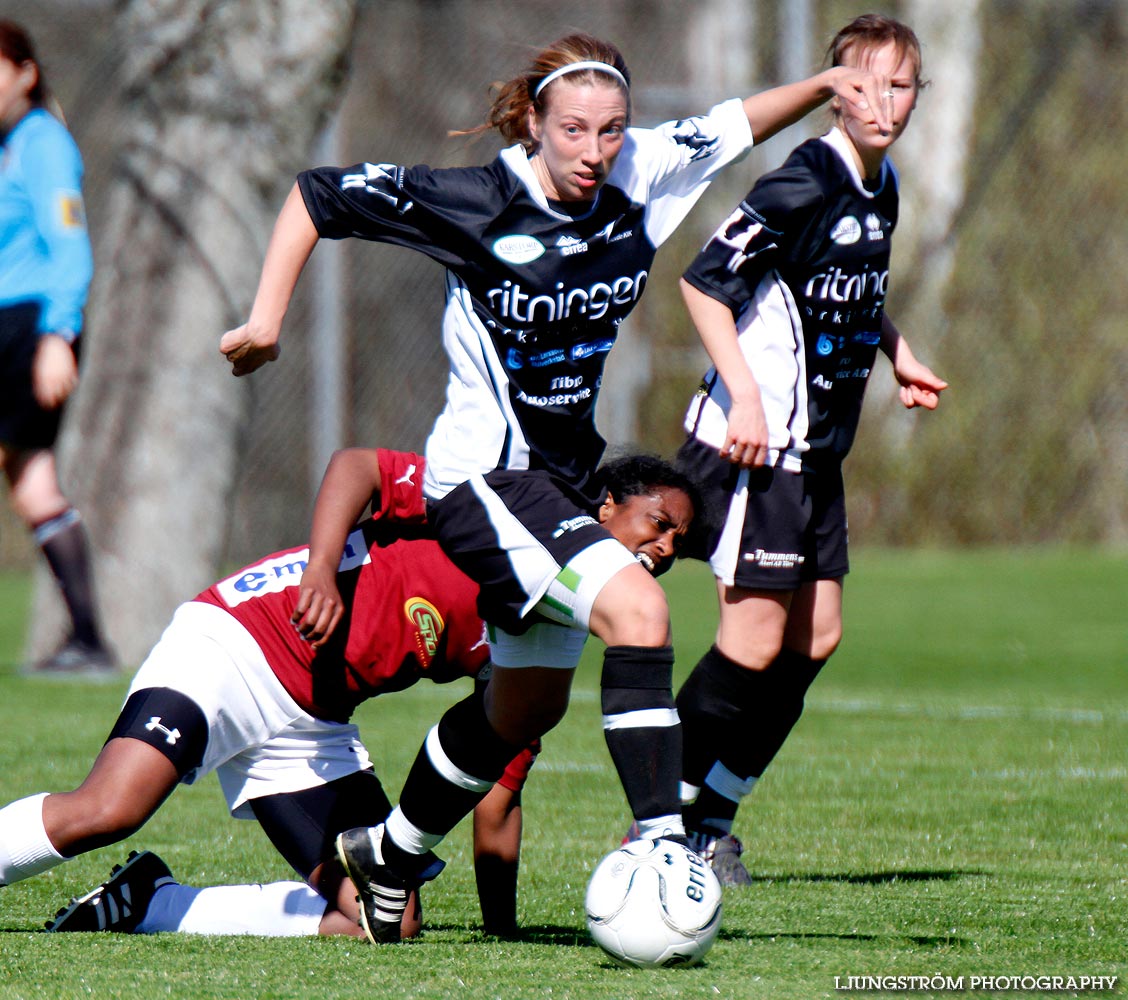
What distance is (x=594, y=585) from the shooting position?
10.4 feet

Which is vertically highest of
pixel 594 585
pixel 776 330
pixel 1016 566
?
pixel 776 330

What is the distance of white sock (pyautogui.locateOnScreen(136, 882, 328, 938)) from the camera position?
3582mm

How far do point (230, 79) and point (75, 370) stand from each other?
89.7 inches

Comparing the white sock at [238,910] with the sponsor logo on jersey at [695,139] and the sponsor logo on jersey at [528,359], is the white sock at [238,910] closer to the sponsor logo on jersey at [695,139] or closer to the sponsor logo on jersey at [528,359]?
the sponsor logo on jersey at [528,359]

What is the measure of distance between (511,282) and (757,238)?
2.93ft

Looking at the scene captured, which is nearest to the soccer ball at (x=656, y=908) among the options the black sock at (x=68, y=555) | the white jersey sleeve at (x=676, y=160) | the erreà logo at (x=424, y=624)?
the erreà logo at (x=424, y=624)

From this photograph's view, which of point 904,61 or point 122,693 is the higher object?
point 904,61

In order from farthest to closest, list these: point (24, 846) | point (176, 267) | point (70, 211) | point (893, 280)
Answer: point (893, 280)
point (176, 267)
point (70, 211)
point (24, 846)

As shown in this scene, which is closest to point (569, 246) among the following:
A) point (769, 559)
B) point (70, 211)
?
point (769, 559)

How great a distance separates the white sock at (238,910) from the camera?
358 centimetres

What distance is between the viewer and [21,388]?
7.07m

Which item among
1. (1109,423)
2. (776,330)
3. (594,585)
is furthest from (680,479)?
(1109,423)

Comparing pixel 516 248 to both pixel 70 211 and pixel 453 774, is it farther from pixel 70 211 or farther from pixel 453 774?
pixel 70 211

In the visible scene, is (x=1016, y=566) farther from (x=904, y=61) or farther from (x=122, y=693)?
(x=904, y=61)
